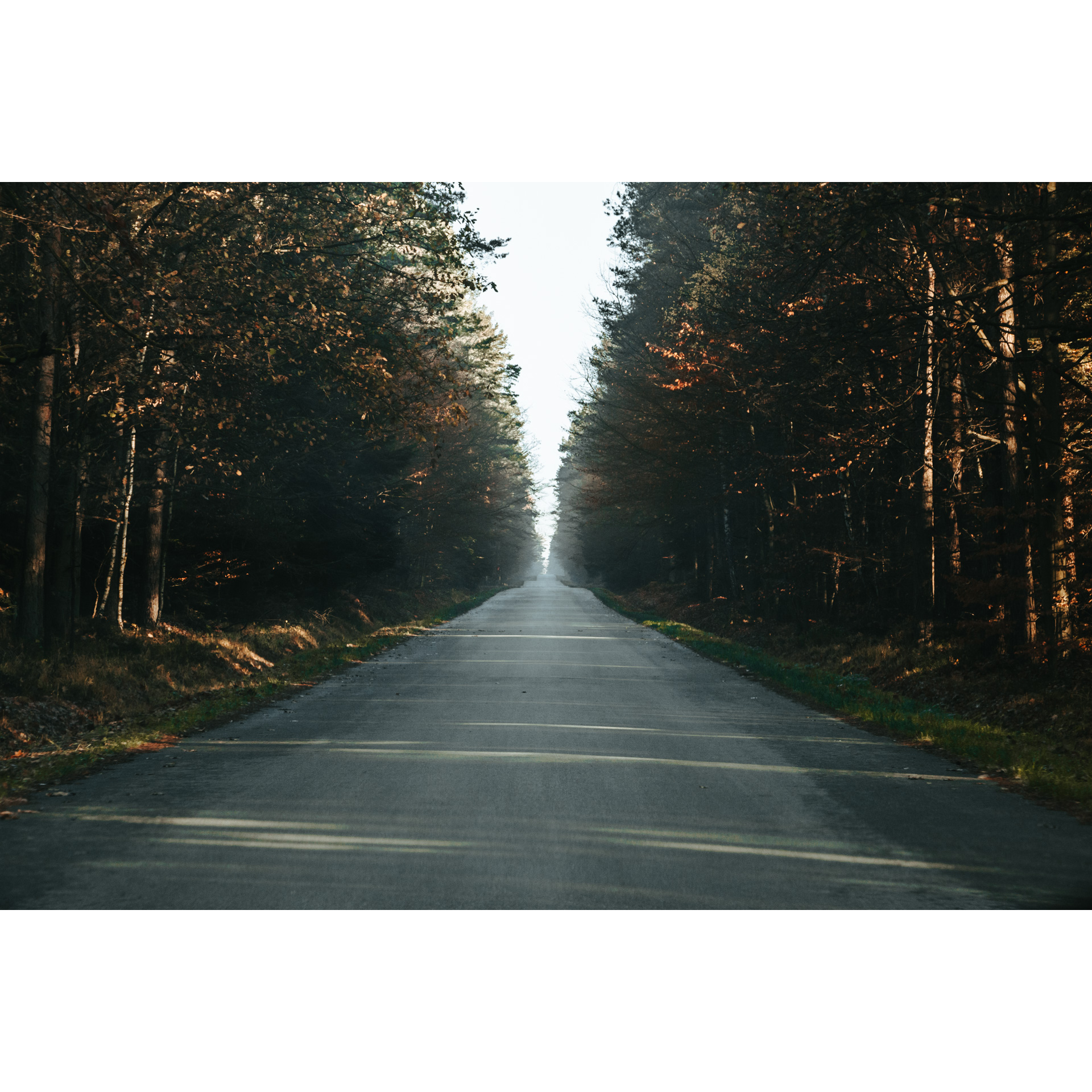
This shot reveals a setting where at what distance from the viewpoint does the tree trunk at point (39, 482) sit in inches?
498

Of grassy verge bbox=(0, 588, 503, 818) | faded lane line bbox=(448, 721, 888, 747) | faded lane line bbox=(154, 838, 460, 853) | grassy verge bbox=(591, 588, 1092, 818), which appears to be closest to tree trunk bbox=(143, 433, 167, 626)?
grassy verge bbox=(0, 588, 503, 818)

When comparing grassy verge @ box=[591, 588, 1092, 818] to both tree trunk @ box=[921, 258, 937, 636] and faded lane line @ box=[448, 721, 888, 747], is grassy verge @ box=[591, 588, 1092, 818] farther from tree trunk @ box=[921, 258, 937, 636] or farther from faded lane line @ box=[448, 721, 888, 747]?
tree trunk @ box=[921, 258, 937, 636]

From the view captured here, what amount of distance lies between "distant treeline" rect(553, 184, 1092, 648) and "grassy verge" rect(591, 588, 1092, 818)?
182 cm

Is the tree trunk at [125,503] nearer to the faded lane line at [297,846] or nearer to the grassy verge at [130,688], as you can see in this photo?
the grassy verge at [130,688]

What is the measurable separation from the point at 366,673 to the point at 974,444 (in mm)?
11268

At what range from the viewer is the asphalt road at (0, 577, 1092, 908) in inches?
211

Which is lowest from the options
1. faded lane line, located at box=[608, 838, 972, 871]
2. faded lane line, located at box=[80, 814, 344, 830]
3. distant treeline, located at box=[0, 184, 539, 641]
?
faded lane line, located at box=[80, 814, 344, 830]

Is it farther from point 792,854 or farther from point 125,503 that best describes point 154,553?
point 792,854

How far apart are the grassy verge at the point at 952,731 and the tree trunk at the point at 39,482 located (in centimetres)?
1066

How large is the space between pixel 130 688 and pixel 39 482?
3.10m

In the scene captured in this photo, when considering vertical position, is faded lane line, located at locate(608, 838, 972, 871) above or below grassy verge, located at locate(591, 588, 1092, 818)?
below

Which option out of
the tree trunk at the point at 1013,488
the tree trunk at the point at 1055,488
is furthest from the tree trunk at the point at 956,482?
the tree trunk at the point at 1055,488

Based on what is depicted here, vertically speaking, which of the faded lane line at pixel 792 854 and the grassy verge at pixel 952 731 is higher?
the grassy verge at pixel 952 731

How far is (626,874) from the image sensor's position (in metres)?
5.64
